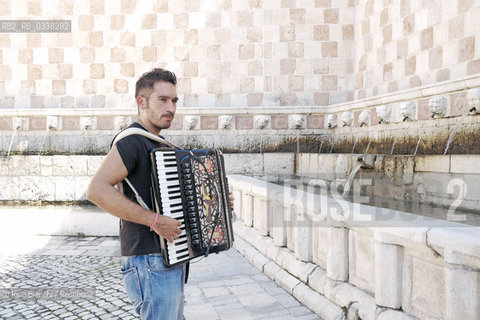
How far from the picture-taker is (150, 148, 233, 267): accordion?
76.1 inches

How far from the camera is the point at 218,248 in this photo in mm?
2227

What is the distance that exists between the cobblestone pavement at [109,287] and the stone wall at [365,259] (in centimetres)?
21

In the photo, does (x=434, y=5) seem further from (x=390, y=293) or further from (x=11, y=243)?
(x=11, y=243)

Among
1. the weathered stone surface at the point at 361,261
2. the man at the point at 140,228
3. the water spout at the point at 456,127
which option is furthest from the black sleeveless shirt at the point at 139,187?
the water spout at the point at 456,127

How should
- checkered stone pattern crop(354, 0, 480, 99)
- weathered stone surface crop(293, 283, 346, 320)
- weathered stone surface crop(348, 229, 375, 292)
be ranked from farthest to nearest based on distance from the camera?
checkered stone pattern crop(354, 0, 480, 99) → weathered stone surface crop(293, 283, 346, 320) → weathered stone surface crop(348, 229, 375, 292)

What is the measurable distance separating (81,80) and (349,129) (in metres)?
5.92

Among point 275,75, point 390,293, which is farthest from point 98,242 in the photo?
point 390,293

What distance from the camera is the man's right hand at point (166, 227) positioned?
1872 millimetres

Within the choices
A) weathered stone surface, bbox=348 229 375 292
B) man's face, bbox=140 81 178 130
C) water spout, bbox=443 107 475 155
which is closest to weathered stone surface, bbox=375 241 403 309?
weathered stone surface, bbox=348 229 375 292

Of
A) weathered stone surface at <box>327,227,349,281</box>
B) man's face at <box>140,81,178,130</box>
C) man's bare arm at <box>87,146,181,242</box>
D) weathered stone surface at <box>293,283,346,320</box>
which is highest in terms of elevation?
man's face at <box>140,81,178,130</box>

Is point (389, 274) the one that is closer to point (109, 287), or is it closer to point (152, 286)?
point (152, 286)

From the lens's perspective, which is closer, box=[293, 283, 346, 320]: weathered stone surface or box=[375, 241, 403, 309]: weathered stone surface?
box=[375, 241, 403, 309]: weathered stone surface

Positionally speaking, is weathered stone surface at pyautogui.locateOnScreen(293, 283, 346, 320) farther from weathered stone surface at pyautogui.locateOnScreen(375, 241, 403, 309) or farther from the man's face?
the man's face

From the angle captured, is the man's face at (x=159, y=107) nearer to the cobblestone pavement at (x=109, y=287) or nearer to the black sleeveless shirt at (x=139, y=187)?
the black sleeveless shirt at (x=139, y=187)
